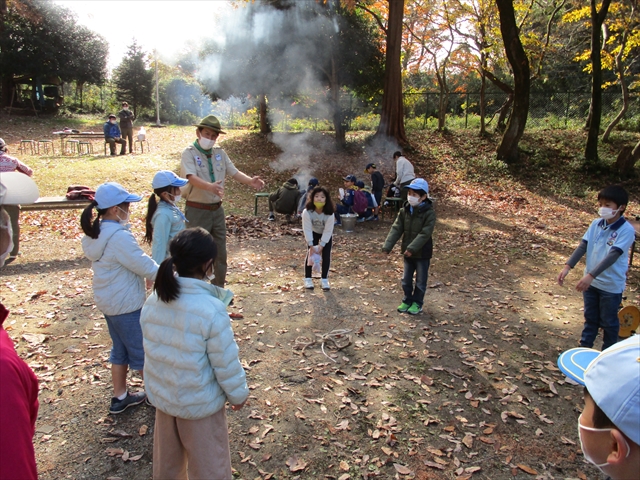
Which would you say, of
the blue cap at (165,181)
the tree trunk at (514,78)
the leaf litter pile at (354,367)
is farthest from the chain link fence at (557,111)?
the blue cap at (165,181)

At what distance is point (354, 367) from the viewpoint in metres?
4.69

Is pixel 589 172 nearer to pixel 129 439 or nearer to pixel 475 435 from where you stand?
pixel 475 435

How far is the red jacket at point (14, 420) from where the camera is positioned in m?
1.29

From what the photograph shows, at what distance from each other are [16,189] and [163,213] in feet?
8.66

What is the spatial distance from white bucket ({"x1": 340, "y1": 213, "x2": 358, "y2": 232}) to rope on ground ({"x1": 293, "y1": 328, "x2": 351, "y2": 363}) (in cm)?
578

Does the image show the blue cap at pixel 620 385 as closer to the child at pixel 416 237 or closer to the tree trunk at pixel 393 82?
the child at pixel 416 237

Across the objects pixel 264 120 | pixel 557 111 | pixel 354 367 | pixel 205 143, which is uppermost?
pixel 557 111

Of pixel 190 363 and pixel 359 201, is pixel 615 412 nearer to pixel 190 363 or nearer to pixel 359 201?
pixel 190 363

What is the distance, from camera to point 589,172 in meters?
16.8

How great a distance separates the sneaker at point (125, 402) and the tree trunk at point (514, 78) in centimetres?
1709

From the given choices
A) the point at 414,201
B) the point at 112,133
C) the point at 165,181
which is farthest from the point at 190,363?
the point at 112,133

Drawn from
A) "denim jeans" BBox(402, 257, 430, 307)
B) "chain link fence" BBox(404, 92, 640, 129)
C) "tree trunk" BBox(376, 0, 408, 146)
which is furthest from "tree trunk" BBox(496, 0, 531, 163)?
"denim jeans" BBox(402, 257, 430, 307)

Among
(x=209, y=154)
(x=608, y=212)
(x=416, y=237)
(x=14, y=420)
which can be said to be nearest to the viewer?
(x=14, y=420)

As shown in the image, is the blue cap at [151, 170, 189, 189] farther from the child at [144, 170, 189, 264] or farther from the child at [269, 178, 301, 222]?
the child at [269, 178, 301, 222]
